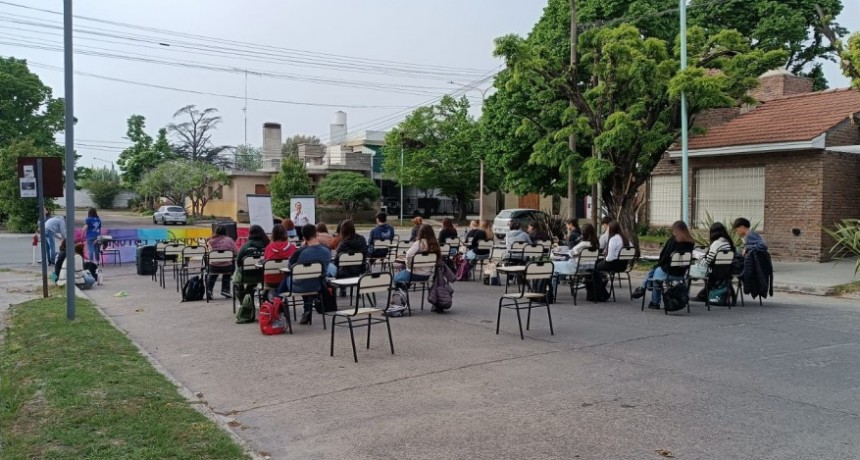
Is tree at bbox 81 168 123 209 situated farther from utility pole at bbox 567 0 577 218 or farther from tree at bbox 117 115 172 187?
utility pole at bbox 567 0 577 218

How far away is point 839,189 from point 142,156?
59.3 meters

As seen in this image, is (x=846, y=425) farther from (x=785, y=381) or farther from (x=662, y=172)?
(x=662, y=172)

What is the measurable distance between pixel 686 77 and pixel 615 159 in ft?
10.1

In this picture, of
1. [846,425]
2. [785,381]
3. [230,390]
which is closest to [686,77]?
[785,381]

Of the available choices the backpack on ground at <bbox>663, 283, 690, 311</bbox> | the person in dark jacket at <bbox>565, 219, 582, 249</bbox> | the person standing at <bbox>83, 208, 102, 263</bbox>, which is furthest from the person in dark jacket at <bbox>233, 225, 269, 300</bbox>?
the person standing at <bbox>83, 208, 102, 263</bbox>

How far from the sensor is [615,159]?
1848cm

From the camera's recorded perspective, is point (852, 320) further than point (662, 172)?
No

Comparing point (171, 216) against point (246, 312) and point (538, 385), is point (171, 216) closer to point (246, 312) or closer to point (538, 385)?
point (246, 312)

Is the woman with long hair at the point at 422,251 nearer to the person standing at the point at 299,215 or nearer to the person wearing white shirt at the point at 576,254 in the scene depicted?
the person wearing white shirt at the point at 576,254

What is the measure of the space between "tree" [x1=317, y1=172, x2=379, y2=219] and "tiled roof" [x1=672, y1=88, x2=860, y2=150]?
89.3ft

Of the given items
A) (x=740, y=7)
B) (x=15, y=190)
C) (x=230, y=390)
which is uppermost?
(x=740, y=7)

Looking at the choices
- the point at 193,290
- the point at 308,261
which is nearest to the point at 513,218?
the point at 193,290

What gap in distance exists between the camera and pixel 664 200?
24.3 metres

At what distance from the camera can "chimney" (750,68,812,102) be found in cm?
2455
